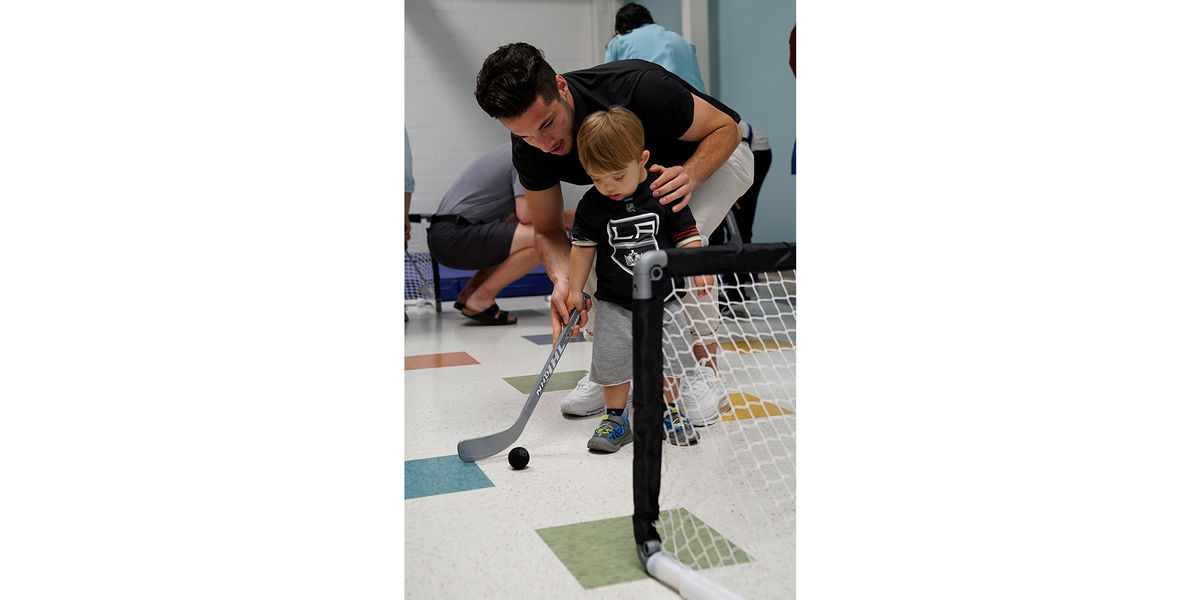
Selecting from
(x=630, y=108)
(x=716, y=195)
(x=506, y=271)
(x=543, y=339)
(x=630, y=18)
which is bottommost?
(x=543, y=339)

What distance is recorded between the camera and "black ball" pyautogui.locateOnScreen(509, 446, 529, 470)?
3.89 feet

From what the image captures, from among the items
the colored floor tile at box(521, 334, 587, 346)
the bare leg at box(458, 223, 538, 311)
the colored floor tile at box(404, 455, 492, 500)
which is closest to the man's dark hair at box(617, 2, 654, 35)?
the bare leg at box(458, 223, 538, 311)

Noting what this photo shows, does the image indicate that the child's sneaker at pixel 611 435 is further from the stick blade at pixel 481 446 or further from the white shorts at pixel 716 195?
the white shorts at pixel 716 195

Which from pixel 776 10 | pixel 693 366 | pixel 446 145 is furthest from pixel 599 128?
pixel 446 145

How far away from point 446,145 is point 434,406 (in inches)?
127

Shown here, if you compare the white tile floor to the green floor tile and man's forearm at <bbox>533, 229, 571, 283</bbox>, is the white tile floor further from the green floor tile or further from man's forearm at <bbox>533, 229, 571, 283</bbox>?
man's forearm at <bbox>533, 229, 571, 283</bbox>

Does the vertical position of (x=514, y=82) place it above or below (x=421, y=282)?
above

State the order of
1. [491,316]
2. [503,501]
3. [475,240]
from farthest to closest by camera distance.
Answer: [491,316] < [475,240] < [503,501]

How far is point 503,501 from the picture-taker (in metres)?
1.05

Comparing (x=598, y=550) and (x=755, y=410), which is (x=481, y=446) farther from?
(x=755, y=410)

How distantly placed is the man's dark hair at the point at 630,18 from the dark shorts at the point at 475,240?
0.72 metres

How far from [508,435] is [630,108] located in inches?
22.7

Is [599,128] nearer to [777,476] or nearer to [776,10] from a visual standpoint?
[777,476]

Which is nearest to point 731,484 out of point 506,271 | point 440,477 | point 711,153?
point 440,477
